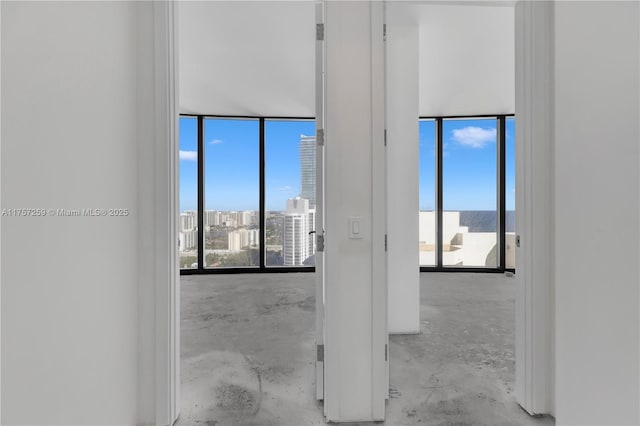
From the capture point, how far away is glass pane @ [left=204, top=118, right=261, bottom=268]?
18.3 feet

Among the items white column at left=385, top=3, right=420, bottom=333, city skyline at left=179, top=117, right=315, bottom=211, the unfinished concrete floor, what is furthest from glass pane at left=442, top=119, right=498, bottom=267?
white column at left=385, top=3, right=420, bottom=333

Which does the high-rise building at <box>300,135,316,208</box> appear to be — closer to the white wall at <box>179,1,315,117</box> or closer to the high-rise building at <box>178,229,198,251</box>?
the white wall at <box>179,1,315,117</box>

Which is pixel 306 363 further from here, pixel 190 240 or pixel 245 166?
pixel 245 166

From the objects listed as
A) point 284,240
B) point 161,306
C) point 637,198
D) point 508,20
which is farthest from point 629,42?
point 284,240

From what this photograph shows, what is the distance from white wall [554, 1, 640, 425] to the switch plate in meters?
1.41

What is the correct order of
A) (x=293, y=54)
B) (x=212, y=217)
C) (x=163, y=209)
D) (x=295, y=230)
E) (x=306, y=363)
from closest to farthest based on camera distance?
(x=163, y=209) → (x=306, y=363) → (x=293, y=54) → (x=212, y=217) → (x=295, y=230)

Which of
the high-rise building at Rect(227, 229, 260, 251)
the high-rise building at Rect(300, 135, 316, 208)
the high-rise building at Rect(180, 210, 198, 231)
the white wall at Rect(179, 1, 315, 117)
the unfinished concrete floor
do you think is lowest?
the unfinished concrete floor

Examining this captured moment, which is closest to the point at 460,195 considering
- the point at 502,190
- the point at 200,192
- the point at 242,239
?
the point at 502,190

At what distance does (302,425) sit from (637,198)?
6.12ft

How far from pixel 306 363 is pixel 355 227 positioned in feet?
4.00

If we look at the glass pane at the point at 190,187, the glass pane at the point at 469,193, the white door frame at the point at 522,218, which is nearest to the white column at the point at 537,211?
the white door frame at the point at 522,218

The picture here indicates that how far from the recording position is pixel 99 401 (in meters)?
1.14

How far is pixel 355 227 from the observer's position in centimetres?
172

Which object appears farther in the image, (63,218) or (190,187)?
(190,187)
